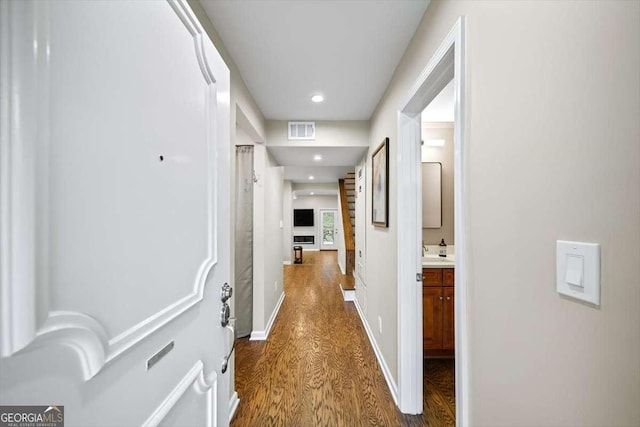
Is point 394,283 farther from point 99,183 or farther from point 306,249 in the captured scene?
point 306,249

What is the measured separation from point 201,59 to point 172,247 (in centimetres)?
59

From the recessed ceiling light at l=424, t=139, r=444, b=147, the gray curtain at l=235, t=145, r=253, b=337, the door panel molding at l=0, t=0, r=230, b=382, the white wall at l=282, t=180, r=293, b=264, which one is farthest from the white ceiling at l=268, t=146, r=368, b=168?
the white wall at l=282, t=180, r=293, b=264

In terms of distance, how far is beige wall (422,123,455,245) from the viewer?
2.98m

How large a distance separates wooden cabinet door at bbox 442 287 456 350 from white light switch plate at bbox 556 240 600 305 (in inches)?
74.4

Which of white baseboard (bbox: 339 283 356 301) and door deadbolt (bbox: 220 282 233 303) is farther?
white baseboard (bbox: 339 283 356 301)

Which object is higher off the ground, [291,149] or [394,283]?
[291,149]

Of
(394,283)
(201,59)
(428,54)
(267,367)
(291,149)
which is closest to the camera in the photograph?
(201,59)

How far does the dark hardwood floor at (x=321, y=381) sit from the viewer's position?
1.78 metres

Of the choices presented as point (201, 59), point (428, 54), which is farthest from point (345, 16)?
point (201, 59)

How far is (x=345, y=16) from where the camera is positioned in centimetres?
149

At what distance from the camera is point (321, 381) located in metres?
2.15

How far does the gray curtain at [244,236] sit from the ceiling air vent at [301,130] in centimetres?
50

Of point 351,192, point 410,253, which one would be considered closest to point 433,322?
point 410,253

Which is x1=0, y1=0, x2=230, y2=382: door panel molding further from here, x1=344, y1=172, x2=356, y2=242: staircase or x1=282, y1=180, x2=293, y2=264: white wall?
x1=282, y1=180, x2=293, y2=264: white wall
